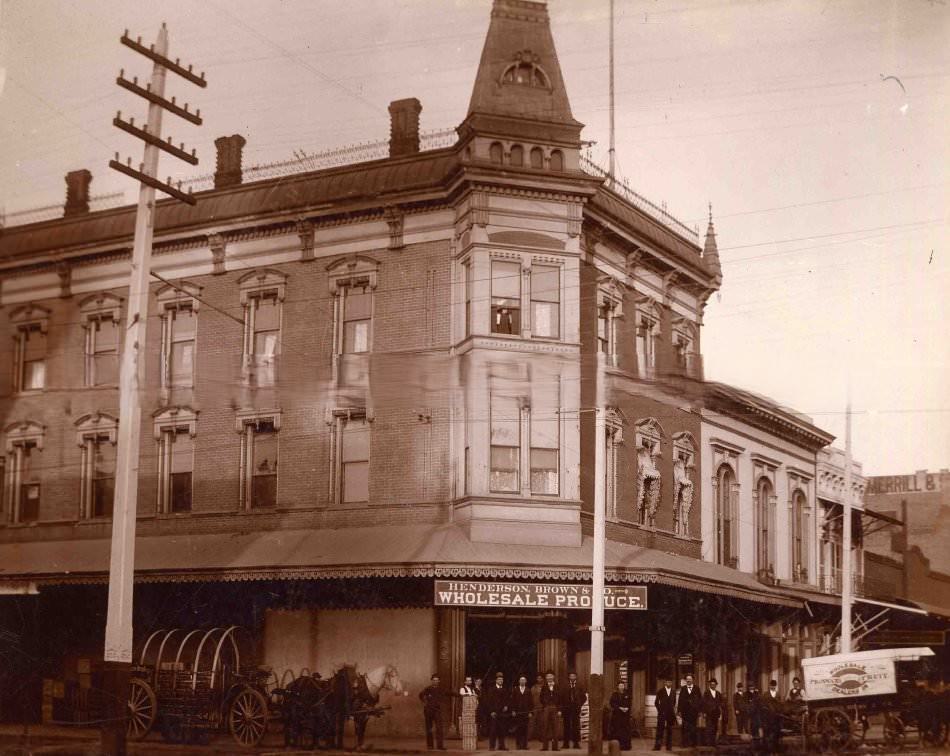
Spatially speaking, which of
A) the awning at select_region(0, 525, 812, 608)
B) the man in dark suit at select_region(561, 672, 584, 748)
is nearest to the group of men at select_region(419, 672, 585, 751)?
the man in dark suit at select_region(561, 672, 584, 748)

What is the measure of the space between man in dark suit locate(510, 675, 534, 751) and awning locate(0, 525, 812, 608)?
1.89m

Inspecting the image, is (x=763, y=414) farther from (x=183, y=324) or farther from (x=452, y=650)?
(x=183, y=324)

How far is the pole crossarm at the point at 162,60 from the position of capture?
22656 millimetres

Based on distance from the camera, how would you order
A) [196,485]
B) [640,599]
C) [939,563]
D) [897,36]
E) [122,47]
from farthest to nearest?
[939,563] < [196,485] < [640,599] < [122,47] < [897,36]

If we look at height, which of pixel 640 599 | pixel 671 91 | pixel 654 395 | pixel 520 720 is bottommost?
pixel 520 720

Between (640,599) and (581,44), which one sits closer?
(581,44)

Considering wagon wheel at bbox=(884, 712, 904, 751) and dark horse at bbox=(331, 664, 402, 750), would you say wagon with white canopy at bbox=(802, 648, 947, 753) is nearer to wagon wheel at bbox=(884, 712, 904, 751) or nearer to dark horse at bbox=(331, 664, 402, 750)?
wagon wheel at bbox=(884, 712, 904, 751)

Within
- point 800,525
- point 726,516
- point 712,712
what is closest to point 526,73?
point 726,516

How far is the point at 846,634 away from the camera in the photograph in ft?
89.4

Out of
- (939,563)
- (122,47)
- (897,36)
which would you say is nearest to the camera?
(897,36)

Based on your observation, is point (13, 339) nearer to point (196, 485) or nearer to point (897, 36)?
point (196, 485)

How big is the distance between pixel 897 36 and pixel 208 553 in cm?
1431

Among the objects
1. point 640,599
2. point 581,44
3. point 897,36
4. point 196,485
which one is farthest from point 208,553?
point 897,36

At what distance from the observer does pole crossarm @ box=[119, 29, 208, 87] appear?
22.7 m
